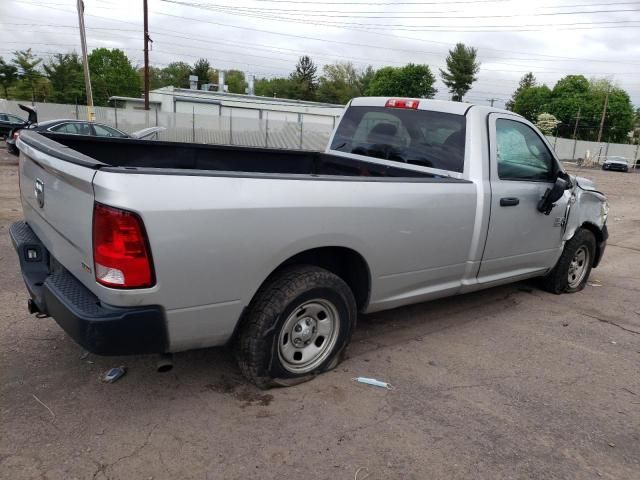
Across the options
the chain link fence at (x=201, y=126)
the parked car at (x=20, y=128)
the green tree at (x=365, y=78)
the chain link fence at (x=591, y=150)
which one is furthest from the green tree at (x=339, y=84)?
the parked car at (x=20, y=128)

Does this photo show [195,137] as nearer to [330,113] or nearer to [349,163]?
[330,113]

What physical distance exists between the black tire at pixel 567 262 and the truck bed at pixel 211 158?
2.15 m

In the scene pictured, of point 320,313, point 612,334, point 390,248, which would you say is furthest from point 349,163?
point 612,334

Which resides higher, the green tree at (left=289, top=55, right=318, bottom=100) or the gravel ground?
the green tree at (left=289, top=55, right=318, bottom=100)

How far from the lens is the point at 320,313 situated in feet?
11.3

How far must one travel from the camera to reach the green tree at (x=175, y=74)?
95188 millimetres

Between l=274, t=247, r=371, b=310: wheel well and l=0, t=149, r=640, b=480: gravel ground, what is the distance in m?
0.54

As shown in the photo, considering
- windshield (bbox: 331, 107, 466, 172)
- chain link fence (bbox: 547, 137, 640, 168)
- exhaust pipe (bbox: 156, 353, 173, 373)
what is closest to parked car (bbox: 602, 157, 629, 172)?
chain link fence (bbox: 547, 137, 640, 168)

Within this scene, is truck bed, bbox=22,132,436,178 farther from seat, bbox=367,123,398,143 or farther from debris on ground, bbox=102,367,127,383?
debris on ground, bbox=102,367,127,383

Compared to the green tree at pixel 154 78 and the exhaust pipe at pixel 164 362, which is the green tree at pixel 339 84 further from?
the exhaust pipe at pixel 164 362

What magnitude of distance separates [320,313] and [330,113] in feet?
142

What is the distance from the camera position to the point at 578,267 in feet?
19.3

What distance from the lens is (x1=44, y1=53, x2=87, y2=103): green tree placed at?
5284 centimetres

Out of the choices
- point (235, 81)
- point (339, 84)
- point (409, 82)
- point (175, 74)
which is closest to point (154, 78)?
point (175, 74)
